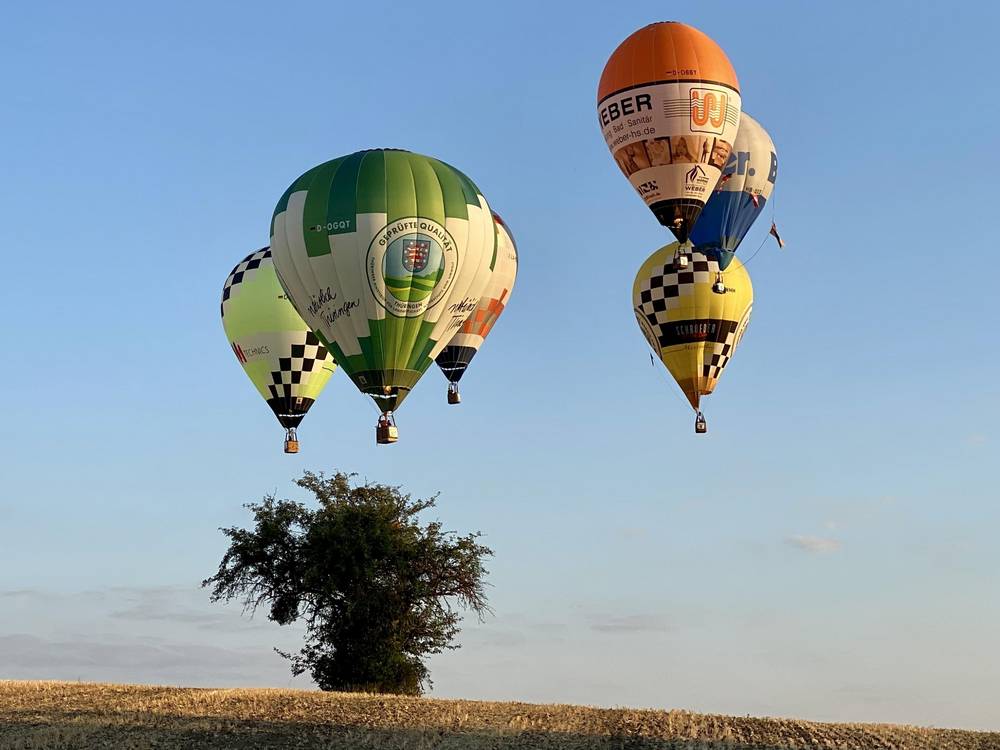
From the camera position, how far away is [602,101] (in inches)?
1984

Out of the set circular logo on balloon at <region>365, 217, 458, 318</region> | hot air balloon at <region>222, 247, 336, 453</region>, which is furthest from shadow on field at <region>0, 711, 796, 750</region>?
hot air balloon at <region>222, 247, 336, 453</region>

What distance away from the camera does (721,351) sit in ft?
191

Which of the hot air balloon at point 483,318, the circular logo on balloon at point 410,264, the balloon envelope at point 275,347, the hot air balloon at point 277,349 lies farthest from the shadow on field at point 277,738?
the balloon envelope at point 275,347

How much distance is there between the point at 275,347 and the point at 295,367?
103 cm

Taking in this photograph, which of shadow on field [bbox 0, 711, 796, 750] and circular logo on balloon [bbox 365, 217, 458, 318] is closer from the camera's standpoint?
shadow on field [bbox 0, 711, 796, 750]

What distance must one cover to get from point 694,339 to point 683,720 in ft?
64.1

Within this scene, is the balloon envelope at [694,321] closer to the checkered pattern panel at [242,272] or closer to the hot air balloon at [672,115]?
the hot air balloon at [672,115]

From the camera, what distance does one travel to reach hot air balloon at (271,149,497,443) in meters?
46.1

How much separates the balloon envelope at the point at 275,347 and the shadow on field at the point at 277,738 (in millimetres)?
16520

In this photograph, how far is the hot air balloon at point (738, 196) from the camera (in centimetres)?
5675

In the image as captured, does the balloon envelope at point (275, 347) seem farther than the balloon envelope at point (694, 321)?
No

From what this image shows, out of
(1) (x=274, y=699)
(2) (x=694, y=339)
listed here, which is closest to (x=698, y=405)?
(2) (x=694, y=339)

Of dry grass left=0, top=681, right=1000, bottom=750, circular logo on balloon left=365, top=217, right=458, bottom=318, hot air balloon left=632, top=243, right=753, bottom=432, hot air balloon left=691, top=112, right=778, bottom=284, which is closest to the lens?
dry grass left=0, top=681, right=1000, bottom=750

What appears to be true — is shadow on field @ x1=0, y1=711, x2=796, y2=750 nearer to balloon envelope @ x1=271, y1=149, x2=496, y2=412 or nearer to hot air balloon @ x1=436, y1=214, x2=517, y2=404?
balloon envelope @ x1=271, y1=149, x2=496, y2=412
